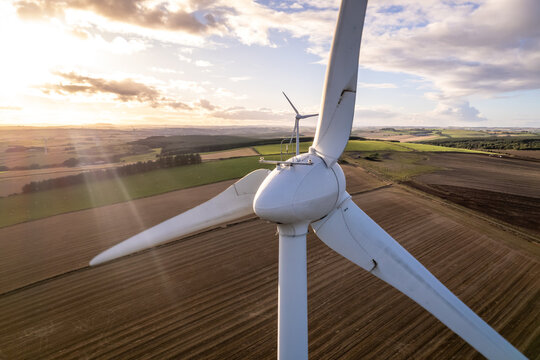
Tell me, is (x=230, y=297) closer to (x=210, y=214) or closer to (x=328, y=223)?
(x=210, y=214)

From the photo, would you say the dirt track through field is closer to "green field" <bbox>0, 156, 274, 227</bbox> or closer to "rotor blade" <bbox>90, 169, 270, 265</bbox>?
"green field" <bbox>0, 156, 274, 227</bbox>

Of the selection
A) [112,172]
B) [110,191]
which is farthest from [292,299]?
[112,172]

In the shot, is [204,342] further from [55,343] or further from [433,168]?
[433,168]

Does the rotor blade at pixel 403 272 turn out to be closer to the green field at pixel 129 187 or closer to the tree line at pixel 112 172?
the green field at pixel 129 187

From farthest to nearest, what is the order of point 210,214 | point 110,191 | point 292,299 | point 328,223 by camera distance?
point 110,191, point 210,214, point 328,223, point 292,299

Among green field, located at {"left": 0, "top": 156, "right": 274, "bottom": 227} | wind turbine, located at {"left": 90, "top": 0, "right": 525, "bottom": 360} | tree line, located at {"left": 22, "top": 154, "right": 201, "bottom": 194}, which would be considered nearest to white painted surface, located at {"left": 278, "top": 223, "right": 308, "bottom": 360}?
wind turbine, located at {"left": 90, "top": 0, "right": 525, "bottom": 360}

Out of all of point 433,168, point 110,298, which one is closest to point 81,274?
point 110,298
